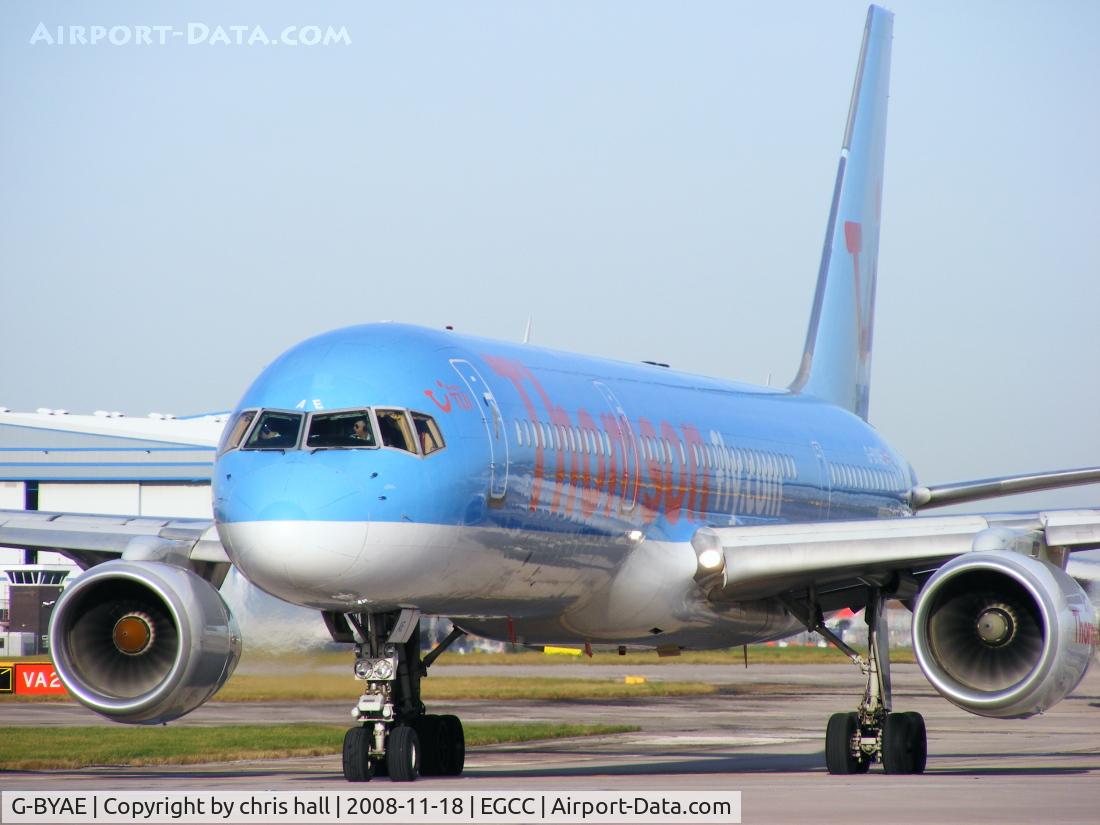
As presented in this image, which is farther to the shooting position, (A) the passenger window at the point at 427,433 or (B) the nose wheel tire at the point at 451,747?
(B) the nose wheel tire at the point at 451,747

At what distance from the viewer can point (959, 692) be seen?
16328 mm

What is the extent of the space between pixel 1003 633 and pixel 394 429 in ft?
19.0

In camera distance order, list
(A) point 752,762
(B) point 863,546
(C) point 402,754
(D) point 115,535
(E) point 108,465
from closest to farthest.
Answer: (C) point 402,754, (B) point 863,546, (D) point 115,535, (A) point 752,762, (E) point 108,465

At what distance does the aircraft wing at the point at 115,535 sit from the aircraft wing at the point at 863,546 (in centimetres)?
501

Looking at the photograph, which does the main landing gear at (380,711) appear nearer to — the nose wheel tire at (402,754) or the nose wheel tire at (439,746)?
the nose wheel tire at (402,754)

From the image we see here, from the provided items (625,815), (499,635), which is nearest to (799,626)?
(499,635)

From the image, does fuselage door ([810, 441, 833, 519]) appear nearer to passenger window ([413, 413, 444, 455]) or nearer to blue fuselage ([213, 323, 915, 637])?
blue fuselage ([213, 323, 915, 637])

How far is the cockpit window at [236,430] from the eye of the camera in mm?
15273

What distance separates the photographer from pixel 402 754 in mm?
16078

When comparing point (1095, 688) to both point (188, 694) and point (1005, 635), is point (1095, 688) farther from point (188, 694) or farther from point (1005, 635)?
point (188, 694)

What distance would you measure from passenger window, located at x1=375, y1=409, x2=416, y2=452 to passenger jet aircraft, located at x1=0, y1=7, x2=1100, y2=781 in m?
0.02

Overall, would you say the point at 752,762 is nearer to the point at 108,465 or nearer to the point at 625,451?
the point at 625,451

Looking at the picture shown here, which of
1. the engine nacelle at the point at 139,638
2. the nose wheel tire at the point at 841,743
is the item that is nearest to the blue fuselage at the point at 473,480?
the engine nacelle at the point at 139,638

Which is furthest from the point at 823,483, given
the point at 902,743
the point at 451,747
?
the point at 451,747
